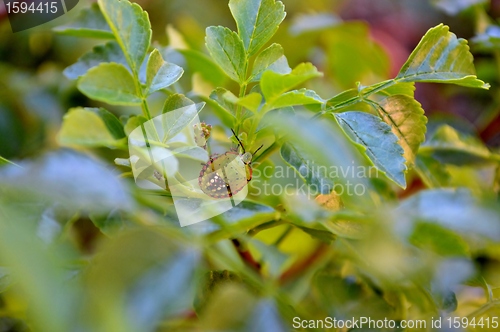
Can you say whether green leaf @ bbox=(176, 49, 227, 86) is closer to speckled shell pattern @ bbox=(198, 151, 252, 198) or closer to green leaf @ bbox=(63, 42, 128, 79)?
green leaf @ bbox=(63, 42, 128, 79)

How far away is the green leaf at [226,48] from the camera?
281mm

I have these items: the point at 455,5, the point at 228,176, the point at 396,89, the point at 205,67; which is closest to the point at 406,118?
the point at 396,89

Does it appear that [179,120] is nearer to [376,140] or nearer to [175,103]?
[175,103]

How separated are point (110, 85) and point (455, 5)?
494 mm

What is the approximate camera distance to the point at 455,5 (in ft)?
1.90

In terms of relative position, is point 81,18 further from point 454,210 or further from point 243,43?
point 454,210

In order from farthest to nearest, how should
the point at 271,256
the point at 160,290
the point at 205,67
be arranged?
1. the point at 205,67
2. the point at 271,256
3. the point at 160,290

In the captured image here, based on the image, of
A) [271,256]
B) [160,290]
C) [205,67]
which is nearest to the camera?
[160,290]

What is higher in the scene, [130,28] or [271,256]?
[130,28]

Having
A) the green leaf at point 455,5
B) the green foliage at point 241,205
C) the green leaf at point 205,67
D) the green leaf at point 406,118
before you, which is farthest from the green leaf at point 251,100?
the green leaf at point 455,5

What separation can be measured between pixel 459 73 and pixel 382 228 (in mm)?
140

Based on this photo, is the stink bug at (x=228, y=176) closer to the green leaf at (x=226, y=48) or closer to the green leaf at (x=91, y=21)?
the green leaf at (x=226, y=48)

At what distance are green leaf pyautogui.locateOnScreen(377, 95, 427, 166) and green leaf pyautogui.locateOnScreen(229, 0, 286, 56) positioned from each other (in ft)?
0.31

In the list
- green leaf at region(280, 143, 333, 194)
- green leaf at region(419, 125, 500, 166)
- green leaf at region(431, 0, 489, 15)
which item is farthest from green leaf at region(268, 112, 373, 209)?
green leaf at region(431, 0, 489, 15)
